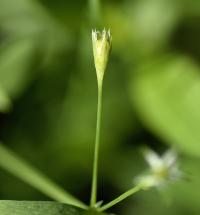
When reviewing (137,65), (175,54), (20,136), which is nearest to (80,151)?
(20,136)

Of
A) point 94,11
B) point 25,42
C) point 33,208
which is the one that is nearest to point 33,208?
point 33,208

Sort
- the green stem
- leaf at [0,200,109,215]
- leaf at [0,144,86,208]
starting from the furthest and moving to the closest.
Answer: the green stem < leaf at [0,144,86,208] < leaf at [0,200,109,215]

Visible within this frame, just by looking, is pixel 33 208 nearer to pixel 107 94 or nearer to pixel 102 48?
pixel 102 48

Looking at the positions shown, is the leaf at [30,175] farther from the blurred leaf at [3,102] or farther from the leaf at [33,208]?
the leaf at [33,208]

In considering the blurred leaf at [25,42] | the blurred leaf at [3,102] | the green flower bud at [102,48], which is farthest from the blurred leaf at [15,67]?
the green flower bud at [102,48]

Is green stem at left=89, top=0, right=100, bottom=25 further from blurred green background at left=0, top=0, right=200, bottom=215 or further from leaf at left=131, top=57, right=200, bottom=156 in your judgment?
leaf at left=131, top=57, right=200, bottom=156

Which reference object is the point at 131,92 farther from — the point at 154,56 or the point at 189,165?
the point at 189,165

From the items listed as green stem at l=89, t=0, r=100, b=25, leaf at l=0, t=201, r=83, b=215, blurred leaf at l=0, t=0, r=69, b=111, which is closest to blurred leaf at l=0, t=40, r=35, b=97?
blurred leaf at l=0, t=0, r=69, b=111
